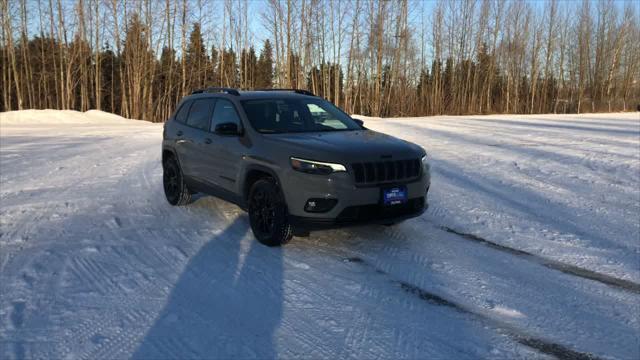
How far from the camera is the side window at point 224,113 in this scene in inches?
245

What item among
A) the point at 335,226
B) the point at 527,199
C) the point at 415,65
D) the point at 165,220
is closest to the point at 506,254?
the point at 335,226

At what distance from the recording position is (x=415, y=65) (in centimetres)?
5253

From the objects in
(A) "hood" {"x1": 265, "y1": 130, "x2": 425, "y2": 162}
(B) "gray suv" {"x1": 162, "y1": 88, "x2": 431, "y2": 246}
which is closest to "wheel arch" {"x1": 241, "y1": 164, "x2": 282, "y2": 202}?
(B) "gray suv" {"x1": 162, "y1": 88, "x2": 431, "y2": 246}

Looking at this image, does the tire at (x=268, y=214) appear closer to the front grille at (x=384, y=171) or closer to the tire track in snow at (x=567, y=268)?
the front grille at (x=384, y=171)

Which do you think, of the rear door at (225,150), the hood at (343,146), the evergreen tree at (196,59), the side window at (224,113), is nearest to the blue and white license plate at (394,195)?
the hood at (343,146)

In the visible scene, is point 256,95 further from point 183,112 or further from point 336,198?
point 336,198

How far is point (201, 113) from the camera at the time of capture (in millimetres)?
7086

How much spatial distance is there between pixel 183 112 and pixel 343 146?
3362 millimetres

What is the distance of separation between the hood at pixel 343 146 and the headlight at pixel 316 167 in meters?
0.05

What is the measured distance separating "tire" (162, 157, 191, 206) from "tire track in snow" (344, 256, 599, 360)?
3.69 m

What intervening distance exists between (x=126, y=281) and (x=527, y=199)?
19.3ft

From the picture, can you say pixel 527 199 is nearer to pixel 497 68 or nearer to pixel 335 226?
pixel 335 226

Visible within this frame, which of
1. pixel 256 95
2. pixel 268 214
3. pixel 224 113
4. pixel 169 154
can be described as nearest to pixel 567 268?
pixel 268 214

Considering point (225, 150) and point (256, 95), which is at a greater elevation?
point (256, 95)
